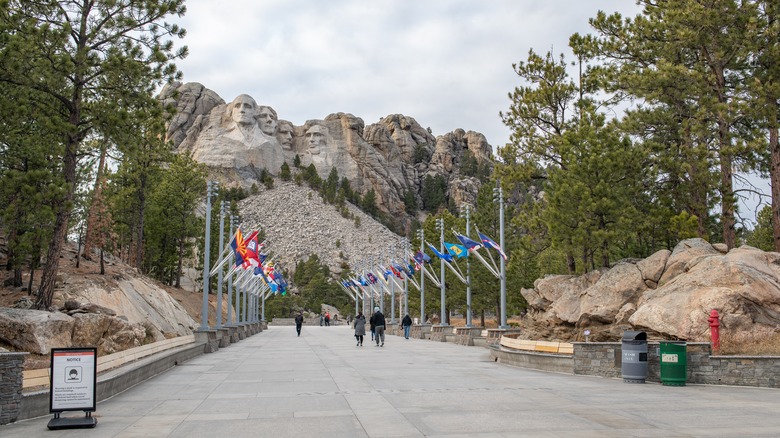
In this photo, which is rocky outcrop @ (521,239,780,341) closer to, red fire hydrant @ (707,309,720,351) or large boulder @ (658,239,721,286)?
large boulder @ (658,239,721,286)

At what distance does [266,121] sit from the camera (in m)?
190

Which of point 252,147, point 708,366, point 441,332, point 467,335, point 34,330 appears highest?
point 252,147

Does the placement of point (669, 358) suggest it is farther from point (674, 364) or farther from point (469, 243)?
point (469, 243)

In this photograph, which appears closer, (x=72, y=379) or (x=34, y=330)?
(x=72, y=379)

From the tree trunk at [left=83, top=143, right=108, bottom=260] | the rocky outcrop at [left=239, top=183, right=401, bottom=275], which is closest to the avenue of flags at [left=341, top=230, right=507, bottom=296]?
the tree trunk at [left=83, top=143, right=108, bottom=260]

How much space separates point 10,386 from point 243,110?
179249 mm

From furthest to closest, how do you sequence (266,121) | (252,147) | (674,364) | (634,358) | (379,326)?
1. (266,121)
2. (252,147)
3. (379,326)
4. (634,358)
5. (674,364)

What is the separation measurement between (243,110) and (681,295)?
174448 millimetres

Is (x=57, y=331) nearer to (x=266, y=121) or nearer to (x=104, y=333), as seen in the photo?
(x=104, y=333)

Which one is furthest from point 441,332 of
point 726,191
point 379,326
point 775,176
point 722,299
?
point 722,299

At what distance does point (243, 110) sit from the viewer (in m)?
183

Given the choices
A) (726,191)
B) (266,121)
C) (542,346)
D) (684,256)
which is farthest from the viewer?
A: (266,121)

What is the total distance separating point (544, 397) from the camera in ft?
40.3

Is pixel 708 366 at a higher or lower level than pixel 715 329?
lower
